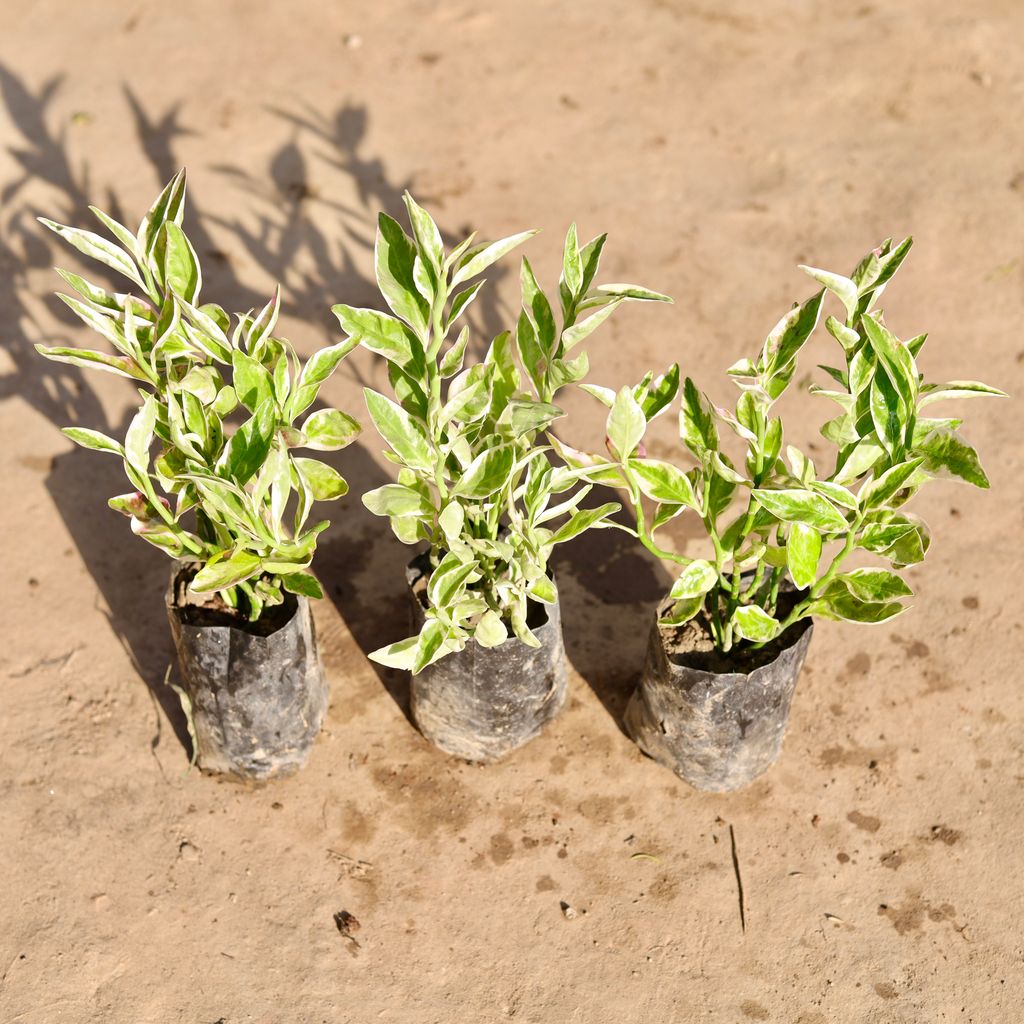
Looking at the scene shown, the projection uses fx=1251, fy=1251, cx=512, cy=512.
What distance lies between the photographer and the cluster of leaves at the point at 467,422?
76.8 inches

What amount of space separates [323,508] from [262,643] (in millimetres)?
757

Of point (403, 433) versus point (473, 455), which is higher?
point (403, 433)

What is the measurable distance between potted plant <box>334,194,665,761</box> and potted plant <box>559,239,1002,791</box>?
12cm

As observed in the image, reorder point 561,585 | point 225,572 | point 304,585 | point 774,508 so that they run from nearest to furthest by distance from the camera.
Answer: point 774,508 < point 225,572 < point 304,585 < point 561,585

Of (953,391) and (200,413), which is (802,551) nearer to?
(953,391)

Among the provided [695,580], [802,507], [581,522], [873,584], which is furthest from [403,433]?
[873,584]

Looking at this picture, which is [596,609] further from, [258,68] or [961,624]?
[258,68]

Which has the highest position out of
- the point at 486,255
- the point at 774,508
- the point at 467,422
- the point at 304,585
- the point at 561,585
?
the point at 486,255

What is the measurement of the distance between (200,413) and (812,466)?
3.38ft

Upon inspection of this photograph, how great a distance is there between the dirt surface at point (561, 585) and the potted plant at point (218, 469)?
0.24 m

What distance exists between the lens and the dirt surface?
7.29 ft

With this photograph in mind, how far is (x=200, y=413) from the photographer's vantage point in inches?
83.2

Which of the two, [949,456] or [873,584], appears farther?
[873,584]

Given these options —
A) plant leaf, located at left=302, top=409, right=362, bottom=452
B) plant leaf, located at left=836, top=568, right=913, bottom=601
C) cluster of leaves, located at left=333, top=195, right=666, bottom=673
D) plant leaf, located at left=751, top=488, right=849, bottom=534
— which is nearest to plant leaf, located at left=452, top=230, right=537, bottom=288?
cluster of leaves, located at left=333, top=195, right=666, bottom=673
